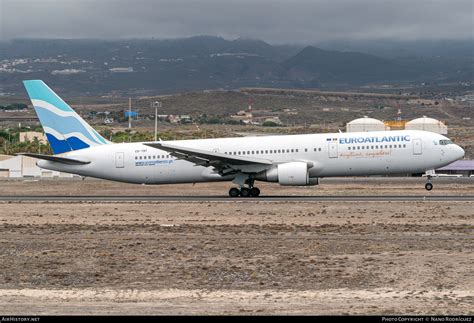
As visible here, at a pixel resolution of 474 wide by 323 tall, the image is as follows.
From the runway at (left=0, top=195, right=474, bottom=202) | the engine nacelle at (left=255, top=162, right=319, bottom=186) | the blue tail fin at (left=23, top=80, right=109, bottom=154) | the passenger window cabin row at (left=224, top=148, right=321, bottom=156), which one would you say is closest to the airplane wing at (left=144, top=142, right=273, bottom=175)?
the passenger window cabin row at (left=224, top=148, right=321, bottom=156)

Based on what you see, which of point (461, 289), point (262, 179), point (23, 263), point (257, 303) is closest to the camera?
point (257, 303)

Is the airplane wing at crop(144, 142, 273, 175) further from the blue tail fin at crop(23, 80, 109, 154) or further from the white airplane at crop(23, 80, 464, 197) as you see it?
the blue tail fin at crop(23, 80, 109, 154)

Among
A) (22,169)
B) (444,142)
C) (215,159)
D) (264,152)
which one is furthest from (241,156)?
(22,169)

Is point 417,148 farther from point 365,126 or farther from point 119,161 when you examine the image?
point 365,126

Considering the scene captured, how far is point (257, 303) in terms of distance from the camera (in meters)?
19.3

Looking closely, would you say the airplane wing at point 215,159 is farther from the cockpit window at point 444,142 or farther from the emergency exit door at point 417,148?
the cockpit window at point 444,142

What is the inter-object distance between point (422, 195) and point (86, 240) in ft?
85.5

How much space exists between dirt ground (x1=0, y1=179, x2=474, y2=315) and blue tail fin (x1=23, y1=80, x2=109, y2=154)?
10.1 m

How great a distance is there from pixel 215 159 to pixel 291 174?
4.35 meters

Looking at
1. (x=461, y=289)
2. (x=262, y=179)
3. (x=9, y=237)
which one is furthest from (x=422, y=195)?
(x=461, y=289)

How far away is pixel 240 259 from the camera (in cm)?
2536

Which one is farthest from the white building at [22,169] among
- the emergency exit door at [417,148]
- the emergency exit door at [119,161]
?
the emergency exit door at [417,148]

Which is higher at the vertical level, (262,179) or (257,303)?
(262,179)

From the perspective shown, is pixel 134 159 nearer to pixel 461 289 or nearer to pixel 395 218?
pixel 395 218
